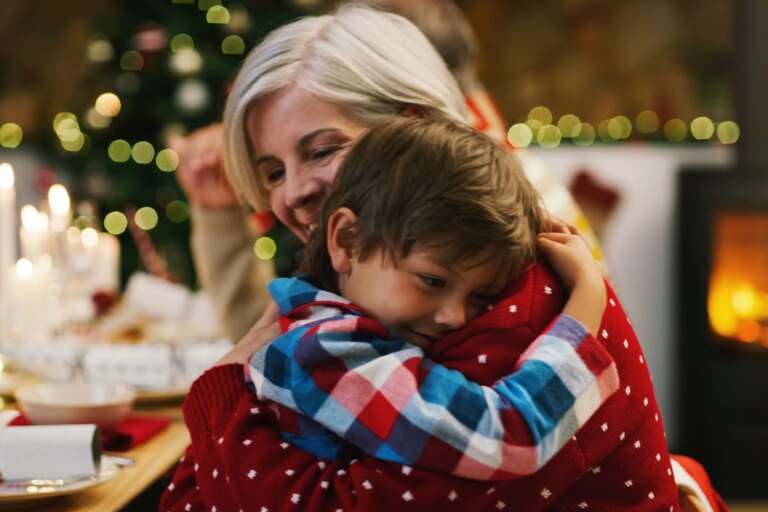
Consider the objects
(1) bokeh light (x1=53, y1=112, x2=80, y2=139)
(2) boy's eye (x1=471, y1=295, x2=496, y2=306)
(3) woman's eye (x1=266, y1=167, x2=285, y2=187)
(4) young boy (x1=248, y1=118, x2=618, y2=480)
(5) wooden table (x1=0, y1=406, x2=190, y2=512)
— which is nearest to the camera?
(4) young boy (x1=248, y1=118, x2=618, y2=480)

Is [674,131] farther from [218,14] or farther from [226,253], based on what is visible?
[226,253]

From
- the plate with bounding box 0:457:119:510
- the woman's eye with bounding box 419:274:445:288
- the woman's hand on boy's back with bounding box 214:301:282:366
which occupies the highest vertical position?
the woman's eye with bounding box 419:274:445:288

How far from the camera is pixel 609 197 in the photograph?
4.50m

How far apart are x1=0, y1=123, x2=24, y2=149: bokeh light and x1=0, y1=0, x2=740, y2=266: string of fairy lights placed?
417 millimetres

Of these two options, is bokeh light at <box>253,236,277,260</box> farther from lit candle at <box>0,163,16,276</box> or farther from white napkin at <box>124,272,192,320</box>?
lit candle at <box>0,163,16,276</box>

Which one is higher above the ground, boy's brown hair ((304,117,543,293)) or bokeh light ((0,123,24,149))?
boy's brown hair ((304,117,543,293))

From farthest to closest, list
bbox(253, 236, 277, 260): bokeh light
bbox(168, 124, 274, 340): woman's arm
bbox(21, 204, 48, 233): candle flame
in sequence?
bbox(253, 236, 277, 260): bokeh light → bbox(21, 204, 48, 233): candle flame → bbox(168, 124, 274, 340): woman's arm

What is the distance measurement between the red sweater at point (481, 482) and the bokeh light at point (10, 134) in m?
4.85

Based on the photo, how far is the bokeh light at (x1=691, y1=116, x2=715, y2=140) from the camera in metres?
4.58

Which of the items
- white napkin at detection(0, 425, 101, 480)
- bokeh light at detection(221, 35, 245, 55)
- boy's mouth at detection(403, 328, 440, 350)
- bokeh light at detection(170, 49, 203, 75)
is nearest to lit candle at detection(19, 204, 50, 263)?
white napkin at detection(0, 425, 101, 480)

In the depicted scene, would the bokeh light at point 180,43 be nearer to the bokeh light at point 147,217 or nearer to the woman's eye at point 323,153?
the bokeh light at point 147,217

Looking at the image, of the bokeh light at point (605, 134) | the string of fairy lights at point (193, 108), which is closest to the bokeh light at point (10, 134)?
the string of fairy lights at point (193, 108)

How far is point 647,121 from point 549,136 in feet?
→ 1.55

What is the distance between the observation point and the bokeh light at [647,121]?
182 inches
